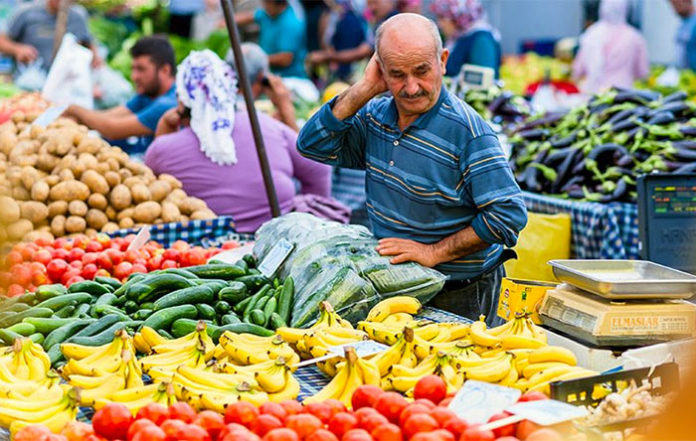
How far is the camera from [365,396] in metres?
2.33

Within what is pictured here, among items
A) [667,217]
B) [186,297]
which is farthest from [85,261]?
[667,217]

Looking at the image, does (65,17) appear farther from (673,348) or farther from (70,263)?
(673,348)

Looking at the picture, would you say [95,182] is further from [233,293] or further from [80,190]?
[233,293]

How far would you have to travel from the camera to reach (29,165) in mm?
5359

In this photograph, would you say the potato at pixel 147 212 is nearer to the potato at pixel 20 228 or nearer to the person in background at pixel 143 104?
the potato at pixel 20 228

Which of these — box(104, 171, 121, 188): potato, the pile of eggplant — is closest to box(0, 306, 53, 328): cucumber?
box(104, 171, 121, 188): potato

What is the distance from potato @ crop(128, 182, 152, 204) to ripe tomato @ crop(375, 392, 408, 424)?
3.30 meters

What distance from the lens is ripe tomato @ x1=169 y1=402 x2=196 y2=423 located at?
223 cm

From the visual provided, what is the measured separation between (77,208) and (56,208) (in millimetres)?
115

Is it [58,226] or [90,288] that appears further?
[58,226]

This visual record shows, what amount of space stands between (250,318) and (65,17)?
23.7 feet

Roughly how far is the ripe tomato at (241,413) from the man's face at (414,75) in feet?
5.20

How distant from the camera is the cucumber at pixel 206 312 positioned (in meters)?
3.36

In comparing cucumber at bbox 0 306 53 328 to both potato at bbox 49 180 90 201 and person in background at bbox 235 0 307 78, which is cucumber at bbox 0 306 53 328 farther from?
person in background at bbox 235 0 307 78
